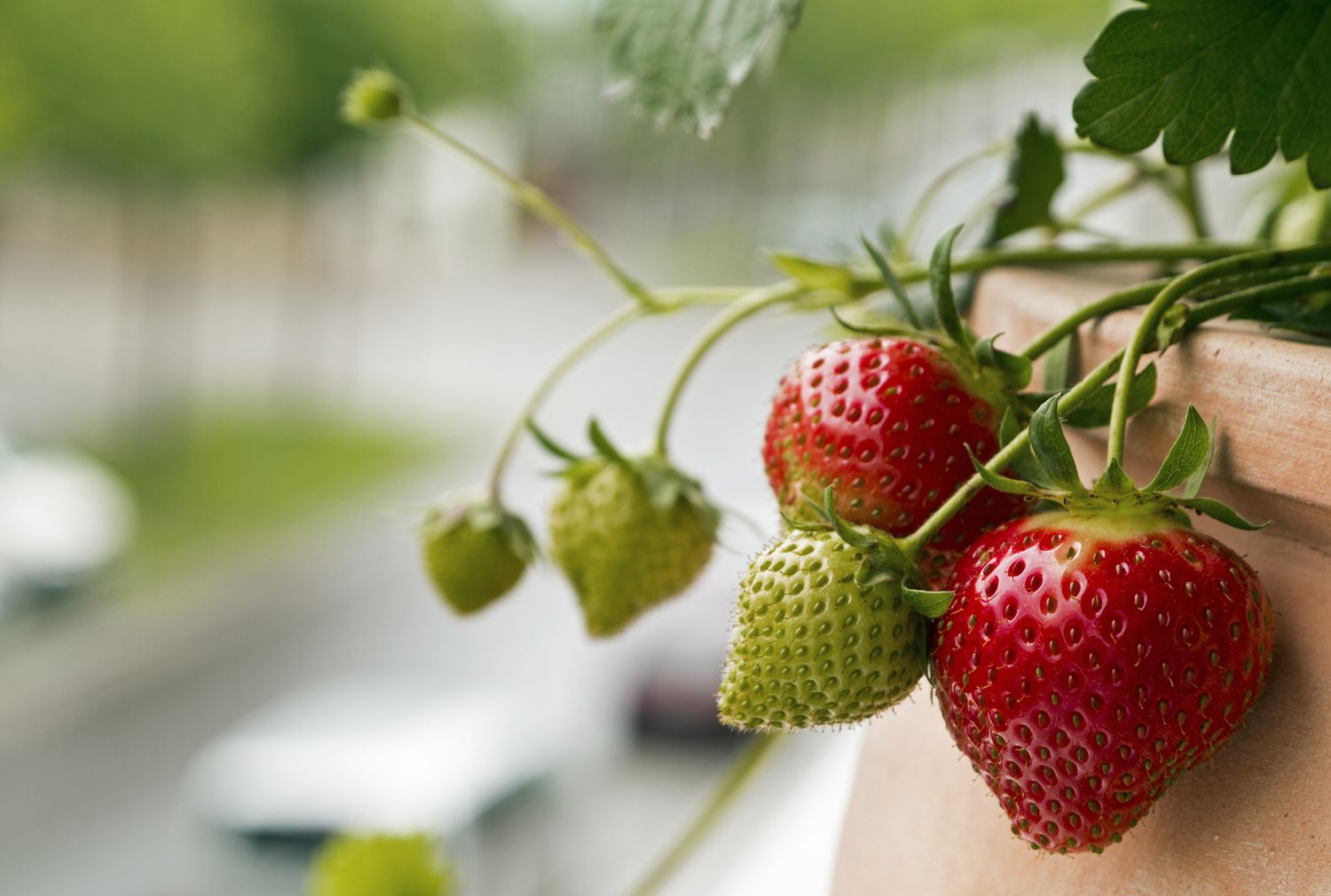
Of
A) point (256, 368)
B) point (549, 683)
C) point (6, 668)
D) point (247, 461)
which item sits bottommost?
point (549, 683)

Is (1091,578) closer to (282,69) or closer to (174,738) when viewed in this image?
(174,738)

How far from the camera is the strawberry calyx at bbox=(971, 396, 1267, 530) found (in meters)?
0.22

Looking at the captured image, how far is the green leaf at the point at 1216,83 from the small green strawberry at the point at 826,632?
0.10 m

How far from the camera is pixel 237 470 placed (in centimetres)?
571

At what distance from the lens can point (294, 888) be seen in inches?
107

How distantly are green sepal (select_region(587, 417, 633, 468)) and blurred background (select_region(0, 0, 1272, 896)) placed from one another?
0.02 m

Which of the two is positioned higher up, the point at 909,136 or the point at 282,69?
the point at 282,69

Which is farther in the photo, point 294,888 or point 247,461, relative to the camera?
point 247,461

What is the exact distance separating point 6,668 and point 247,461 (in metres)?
1.96

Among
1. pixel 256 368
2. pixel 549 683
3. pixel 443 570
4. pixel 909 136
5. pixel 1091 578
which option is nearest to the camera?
pixel 1091 578

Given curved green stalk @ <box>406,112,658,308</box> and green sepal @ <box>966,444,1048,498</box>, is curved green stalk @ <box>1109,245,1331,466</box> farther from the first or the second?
curved green stalk @ <box>406,112,658,308</box>

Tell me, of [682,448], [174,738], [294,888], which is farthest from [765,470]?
[682,448]

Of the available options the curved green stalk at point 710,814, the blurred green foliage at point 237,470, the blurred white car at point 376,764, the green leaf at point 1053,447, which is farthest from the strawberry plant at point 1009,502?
the blurred green foliage at point 237,470

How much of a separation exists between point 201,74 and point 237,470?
166 centimetres
